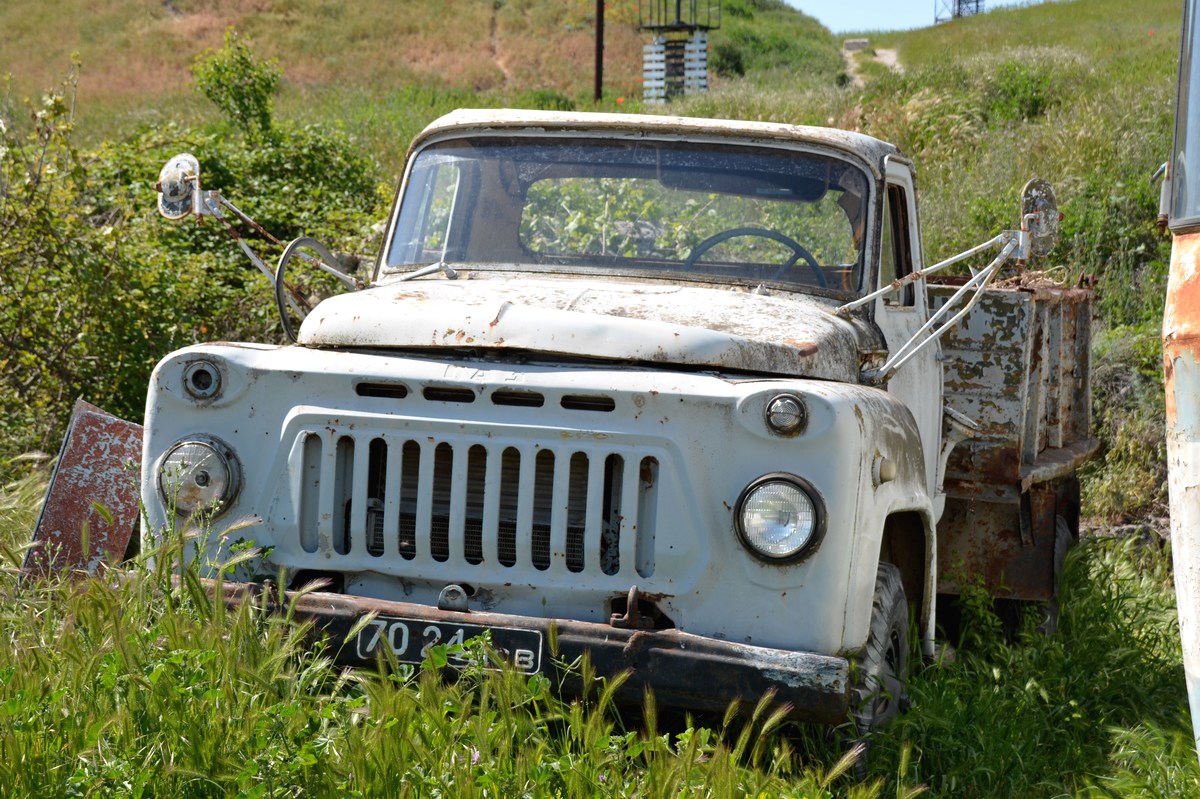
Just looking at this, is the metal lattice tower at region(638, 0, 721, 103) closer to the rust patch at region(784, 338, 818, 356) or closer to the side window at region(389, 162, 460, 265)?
the side window at region(389, 162, 460, 265)

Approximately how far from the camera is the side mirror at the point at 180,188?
4.53 meters

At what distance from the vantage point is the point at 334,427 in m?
3.55

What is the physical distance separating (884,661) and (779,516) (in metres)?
0.72

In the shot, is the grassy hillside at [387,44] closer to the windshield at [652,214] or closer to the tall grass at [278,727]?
the windshield at [652,214]

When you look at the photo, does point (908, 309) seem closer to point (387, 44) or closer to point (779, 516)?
point (779, 516)

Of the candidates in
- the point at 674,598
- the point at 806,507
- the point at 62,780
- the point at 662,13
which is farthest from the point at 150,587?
the point at 662,13

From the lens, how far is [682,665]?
3.23 metres

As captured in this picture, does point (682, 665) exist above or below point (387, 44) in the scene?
below

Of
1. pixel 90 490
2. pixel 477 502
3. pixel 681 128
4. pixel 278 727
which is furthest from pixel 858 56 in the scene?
pixel 278 727

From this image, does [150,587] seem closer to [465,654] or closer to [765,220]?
[465,654]

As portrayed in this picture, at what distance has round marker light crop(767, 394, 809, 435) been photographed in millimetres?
3334

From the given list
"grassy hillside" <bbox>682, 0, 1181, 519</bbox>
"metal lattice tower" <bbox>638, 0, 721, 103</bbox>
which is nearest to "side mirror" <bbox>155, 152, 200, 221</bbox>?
"grassy hillside" <bbox>682, 0, 1181, 519</bbox>

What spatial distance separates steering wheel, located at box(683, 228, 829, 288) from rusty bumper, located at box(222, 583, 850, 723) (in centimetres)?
164

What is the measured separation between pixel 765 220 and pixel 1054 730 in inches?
77.0
